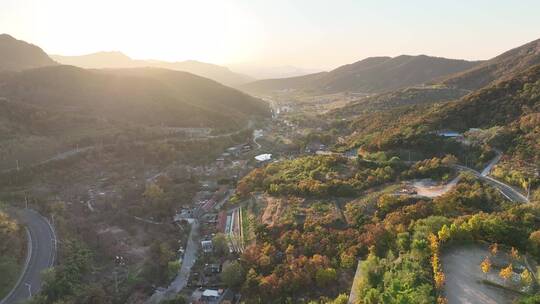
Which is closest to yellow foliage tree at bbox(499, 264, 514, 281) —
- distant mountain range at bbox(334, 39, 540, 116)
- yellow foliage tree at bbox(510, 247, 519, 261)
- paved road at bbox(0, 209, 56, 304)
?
yellow foliage tree at bbox(510, 247, 519, 261)

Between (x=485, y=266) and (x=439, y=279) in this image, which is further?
(x=485, y=266)

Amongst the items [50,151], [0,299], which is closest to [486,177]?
[0,299]

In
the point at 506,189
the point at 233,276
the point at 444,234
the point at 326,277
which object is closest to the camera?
the point at 444,234

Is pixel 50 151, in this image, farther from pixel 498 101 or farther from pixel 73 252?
pixel 498 101

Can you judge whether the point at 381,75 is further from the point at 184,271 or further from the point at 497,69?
the point at 184,271

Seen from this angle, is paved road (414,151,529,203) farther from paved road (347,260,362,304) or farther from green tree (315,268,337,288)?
green tree (315,268,337,288)

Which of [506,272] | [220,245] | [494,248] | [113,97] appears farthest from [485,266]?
[113,97]
